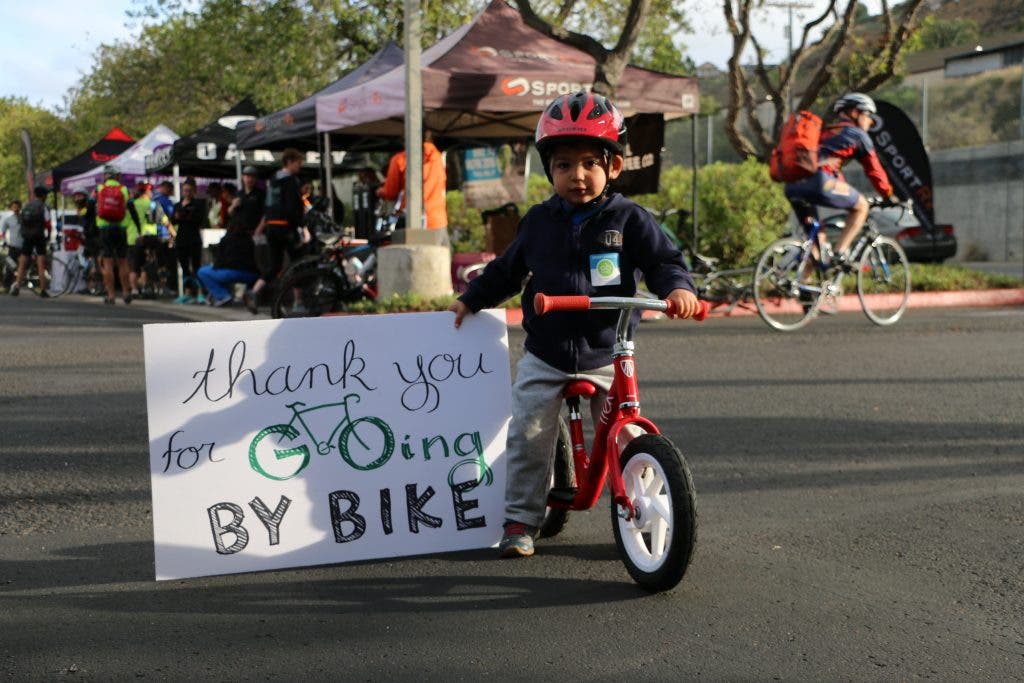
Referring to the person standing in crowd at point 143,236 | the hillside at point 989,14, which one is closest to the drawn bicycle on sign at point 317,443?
the person standing in crowd at point 143,236

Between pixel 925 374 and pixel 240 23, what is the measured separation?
22.8 meters

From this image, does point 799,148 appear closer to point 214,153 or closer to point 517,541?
point 517,541

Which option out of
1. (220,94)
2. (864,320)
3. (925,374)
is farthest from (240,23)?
(925,374)

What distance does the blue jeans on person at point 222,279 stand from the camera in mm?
16000

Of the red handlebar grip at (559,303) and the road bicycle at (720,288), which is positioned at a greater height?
the red handlebar grip at (559,303)

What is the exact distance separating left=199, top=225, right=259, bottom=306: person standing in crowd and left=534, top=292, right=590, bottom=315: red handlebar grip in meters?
12.2

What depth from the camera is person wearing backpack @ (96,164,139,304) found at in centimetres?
1798

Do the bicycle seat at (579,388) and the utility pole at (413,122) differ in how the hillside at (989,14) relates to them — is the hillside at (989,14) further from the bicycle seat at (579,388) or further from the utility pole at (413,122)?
the bicycle seat at (579,388)

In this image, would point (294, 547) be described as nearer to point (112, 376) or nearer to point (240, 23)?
point (112, 376)

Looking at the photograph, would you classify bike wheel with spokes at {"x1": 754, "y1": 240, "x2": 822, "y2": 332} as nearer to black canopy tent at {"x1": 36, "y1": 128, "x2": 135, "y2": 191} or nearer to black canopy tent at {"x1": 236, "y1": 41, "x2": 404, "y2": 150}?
black canopy tent at {"x1": 236, "y1": 41, "x2": 404, "y2": 150}

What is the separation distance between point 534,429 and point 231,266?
1222cm

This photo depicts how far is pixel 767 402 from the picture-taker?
764cm

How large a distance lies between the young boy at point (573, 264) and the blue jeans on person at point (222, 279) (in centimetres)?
1210

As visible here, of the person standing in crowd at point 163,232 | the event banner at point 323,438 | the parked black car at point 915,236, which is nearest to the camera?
the event banner at point 323,438
